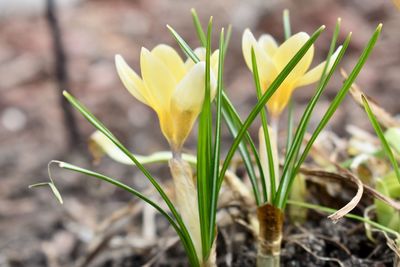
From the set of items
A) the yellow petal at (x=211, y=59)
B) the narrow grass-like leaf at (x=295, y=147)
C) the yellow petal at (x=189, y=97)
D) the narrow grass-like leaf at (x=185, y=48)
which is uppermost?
the narrow grass-like leaf at (x=185, y=48)


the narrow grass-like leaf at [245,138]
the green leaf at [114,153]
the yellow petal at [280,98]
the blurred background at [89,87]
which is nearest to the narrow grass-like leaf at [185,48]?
the narrow grass-like leaf at [245,138]

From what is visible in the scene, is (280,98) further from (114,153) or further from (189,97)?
(114,153)

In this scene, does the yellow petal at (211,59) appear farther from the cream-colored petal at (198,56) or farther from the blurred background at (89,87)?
the blurred background at (89,87)

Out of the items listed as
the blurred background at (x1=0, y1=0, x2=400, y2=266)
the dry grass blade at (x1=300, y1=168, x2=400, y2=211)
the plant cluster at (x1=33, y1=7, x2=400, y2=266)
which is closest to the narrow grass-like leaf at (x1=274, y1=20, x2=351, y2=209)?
the plant cluster at (x1=33, y1=7, x2=400, y2=266)

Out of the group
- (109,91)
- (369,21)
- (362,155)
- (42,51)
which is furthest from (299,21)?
(362,155)

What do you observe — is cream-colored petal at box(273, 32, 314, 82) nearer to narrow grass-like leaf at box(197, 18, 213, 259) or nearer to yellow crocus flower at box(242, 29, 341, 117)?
yellow crocus flower at box(242, 29, 341, 117)

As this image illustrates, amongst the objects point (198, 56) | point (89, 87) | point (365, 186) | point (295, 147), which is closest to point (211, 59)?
point (198, 56)
